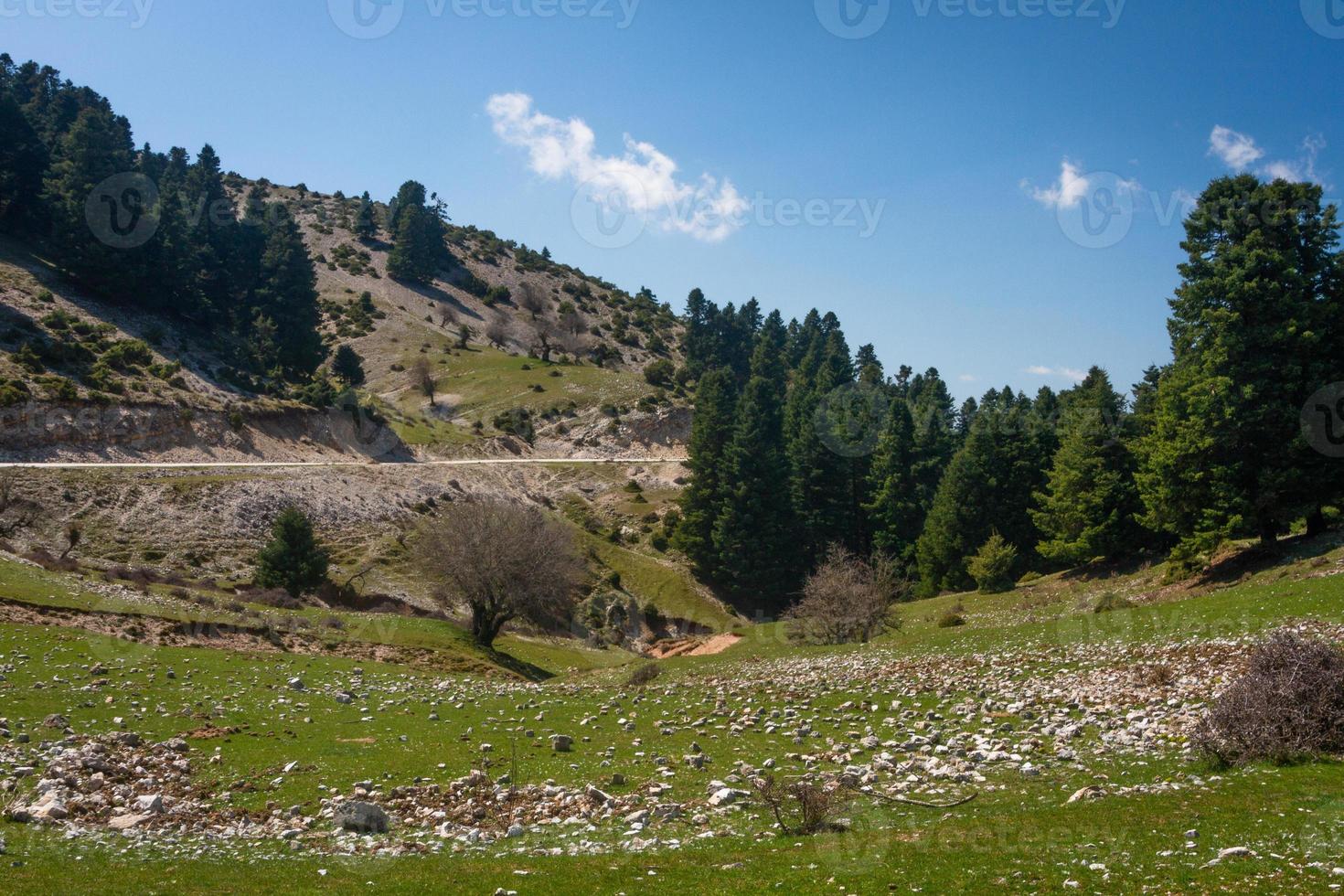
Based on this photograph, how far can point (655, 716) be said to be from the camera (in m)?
23.7

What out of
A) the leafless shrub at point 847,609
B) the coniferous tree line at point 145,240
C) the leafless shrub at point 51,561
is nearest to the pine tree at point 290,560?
the leafless shrub at point 51,561

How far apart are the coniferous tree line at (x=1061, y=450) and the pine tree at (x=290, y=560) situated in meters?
43.7

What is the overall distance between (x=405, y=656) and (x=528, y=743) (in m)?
20.4

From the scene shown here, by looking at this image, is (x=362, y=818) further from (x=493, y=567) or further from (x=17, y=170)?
(x=17, y=170)

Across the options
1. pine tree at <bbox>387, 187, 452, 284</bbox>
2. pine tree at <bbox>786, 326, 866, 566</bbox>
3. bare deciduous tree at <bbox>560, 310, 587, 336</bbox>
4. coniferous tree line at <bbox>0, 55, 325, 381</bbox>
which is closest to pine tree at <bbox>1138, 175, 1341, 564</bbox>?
pine tree at <bbox>786, 326, 866, 566</bbox>

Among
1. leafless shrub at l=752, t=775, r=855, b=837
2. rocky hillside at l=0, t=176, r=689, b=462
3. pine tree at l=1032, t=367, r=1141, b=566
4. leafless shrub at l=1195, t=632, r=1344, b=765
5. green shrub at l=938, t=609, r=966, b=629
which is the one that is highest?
rocky hillside at l=0, t=176, r=689, b=462

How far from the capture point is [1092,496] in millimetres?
57438

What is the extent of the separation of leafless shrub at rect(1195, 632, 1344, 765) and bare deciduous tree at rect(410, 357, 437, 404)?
108 m

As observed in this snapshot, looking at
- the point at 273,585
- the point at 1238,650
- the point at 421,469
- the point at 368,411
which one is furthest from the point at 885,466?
the point at 1238,650

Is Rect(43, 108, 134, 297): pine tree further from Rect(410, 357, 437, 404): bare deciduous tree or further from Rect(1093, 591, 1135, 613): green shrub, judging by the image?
Rect(1093, 591, 1135, 613): green shrub

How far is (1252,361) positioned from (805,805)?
38993mm

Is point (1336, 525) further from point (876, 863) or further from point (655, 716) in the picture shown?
point (876, 863)

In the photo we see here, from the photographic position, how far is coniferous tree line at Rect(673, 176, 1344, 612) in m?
40.0

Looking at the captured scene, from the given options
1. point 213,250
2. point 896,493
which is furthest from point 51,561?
point 896,493
